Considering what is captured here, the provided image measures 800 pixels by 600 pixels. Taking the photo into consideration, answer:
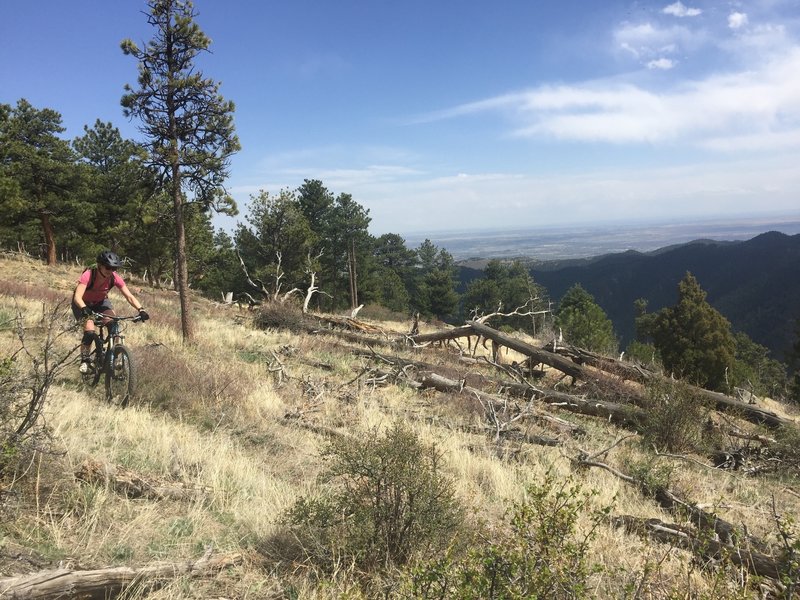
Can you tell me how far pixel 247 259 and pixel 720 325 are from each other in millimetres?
31346

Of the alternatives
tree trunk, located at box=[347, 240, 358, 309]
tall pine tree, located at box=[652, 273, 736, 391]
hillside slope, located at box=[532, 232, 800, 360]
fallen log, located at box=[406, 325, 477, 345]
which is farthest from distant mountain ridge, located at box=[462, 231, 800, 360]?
fallen log, located at box=[406, 325, 477, 345]

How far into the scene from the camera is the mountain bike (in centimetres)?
564

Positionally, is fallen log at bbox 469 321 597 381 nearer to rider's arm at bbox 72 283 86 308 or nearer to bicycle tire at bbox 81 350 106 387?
bicycle tire at bbox 81 350 106 387

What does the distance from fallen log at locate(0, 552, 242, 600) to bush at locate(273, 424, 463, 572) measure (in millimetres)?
634

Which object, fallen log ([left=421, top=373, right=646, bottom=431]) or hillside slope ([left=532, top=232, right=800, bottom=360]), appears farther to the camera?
hillside slope ([left=532, top=232, right=800, bottom=360])

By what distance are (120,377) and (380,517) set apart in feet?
14.8

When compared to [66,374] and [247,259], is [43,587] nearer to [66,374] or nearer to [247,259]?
[66,374]

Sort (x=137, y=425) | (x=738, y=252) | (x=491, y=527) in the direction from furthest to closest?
(x=738, y=252) → (x=137, y=425) → (x=491, y=527)

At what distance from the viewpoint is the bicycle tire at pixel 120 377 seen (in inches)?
221

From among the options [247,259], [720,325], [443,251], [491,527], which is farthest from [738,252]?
[491,527]

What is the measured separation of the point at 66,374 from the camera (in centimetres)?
640

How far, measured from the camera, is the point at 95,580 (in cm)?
224

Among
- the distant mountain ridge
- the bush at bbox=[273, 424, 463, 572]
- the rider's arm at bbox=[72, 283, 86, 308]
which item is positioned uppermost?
the rider's arm at bbox=[72, 283, 86, 308]

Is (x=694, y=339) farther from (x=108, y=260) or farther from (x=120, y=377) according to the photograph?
(x=108, y=260)
